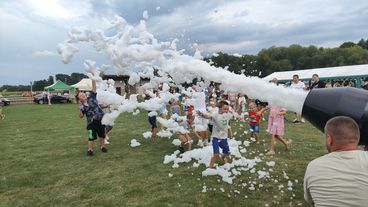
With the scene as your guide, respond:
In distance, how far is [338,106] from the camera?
4805 millimetres

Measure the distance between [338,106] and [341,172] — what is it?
2.23 m

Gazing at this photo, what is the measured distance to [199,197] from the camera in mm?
6383

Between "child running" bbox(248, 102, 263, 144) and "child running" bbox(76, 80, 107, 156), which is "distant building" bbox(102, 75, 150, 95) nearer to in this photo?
"child running" bbox(76, 80, 107, 156)

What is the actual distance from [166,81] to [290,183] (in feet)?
13.4

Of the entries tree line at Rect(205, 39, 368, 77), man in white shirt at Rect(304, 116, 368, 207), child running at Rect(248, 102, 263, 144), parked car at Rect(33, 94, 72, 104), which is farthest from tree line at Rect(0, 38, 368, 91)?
man in white shirt at Rect(304, 116, 368, 207)

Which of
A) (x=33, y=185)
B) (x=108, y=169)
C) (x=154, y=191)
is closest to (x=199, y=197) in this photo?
(x=154, y=191)

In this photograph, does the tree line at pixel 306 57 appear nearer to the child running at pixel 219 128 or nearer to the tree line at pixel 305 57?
the tree line at pixel 305 57

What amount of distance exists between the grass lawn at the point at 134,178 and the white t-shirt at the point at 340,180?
10.7 ft

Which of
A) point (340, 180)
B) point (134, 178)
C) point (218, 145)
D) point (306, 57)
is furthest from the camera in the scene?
point (306, 57)

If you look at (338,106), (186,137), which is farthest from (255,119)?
(338,106)

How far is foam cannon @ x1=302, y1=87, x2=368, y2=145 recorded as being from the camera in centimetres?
463

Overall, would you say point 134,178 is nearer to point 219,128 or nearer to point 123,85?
point 219,128

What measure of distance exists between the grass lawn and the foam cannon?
5.62 feet

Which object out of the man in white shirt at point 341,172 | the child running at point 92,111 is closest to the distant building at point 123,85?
the child running at point 92,111
